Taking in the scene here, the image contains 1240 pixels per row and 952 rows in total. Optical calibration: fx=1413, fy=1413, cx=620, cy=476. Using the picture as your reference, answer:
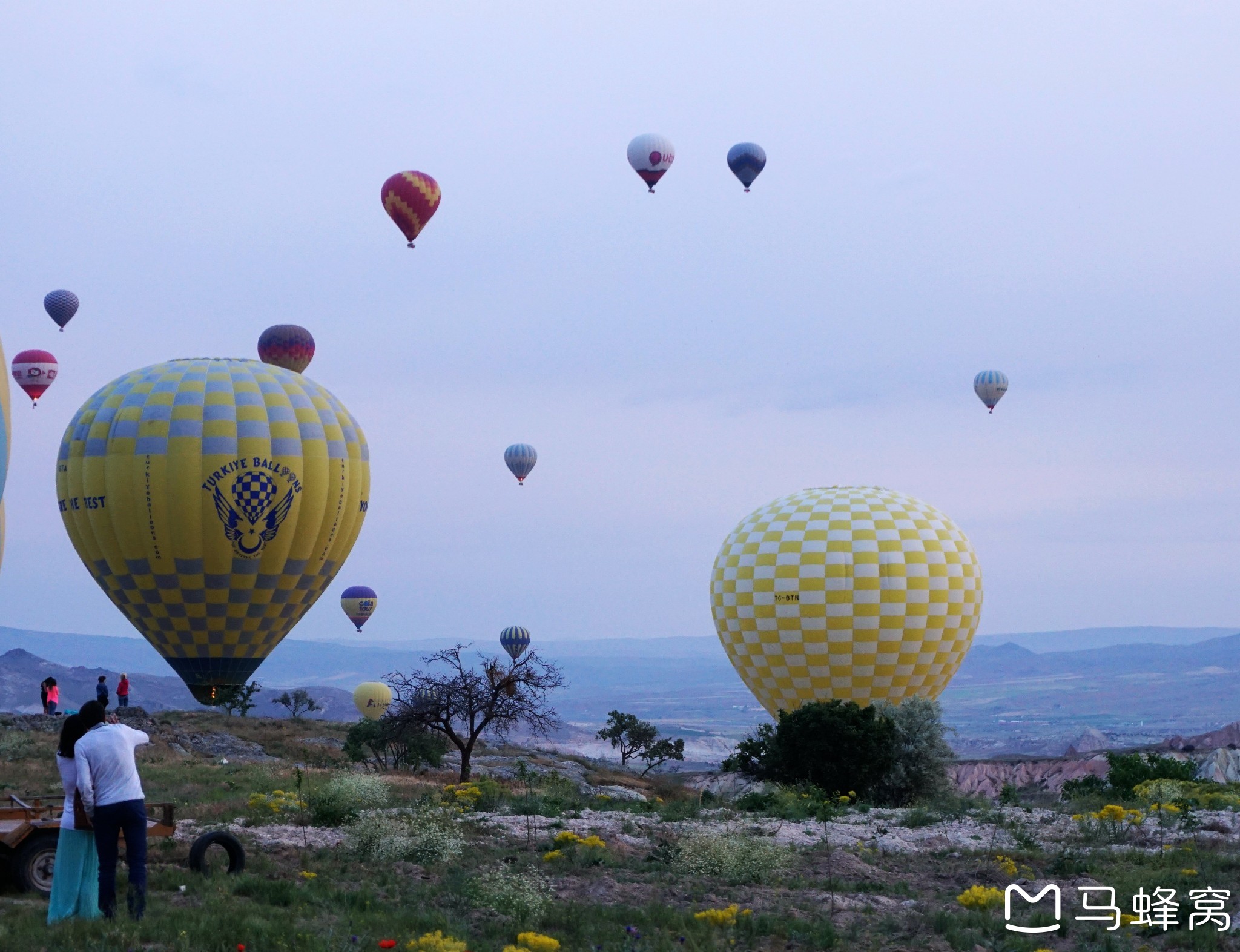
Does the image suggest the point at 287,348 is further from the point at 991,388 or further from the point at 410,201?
the point at 991,388

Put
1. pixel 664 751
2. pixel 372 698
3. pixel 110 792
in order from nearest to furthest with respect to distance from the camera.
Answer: pixel 110 792 < pixel 372 698 < pixel 664 751

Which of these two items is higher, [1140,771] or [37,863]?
[37,863]

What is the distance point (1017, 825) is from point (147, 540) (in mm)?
22876

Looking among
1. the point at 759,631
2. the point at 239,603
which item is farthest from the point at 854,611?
the point at 239,603

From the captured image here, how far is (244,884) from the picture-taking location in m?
14.9

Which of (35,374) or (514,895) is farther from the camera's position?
(35,374)

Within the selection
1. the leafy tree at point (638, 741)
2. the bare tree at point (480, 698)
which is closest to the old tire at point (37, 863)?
the bare tree at point (480, 698)

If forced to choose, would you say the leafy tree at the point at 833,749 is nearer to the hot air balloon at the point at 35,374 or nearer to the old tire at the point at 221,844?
the old tire at the point at 221,844

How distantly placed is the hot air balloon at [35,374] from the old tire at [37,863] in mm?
54757

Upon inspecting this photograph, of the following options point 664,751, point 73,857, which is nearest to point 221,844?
point 73,857

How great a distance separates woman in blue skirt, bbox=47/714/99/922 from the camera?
1275 centimetres

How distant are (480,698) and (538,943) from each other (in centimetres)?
2369

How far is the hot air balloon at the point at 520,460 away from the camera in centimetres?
7600

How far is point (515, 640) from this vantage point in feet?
302
